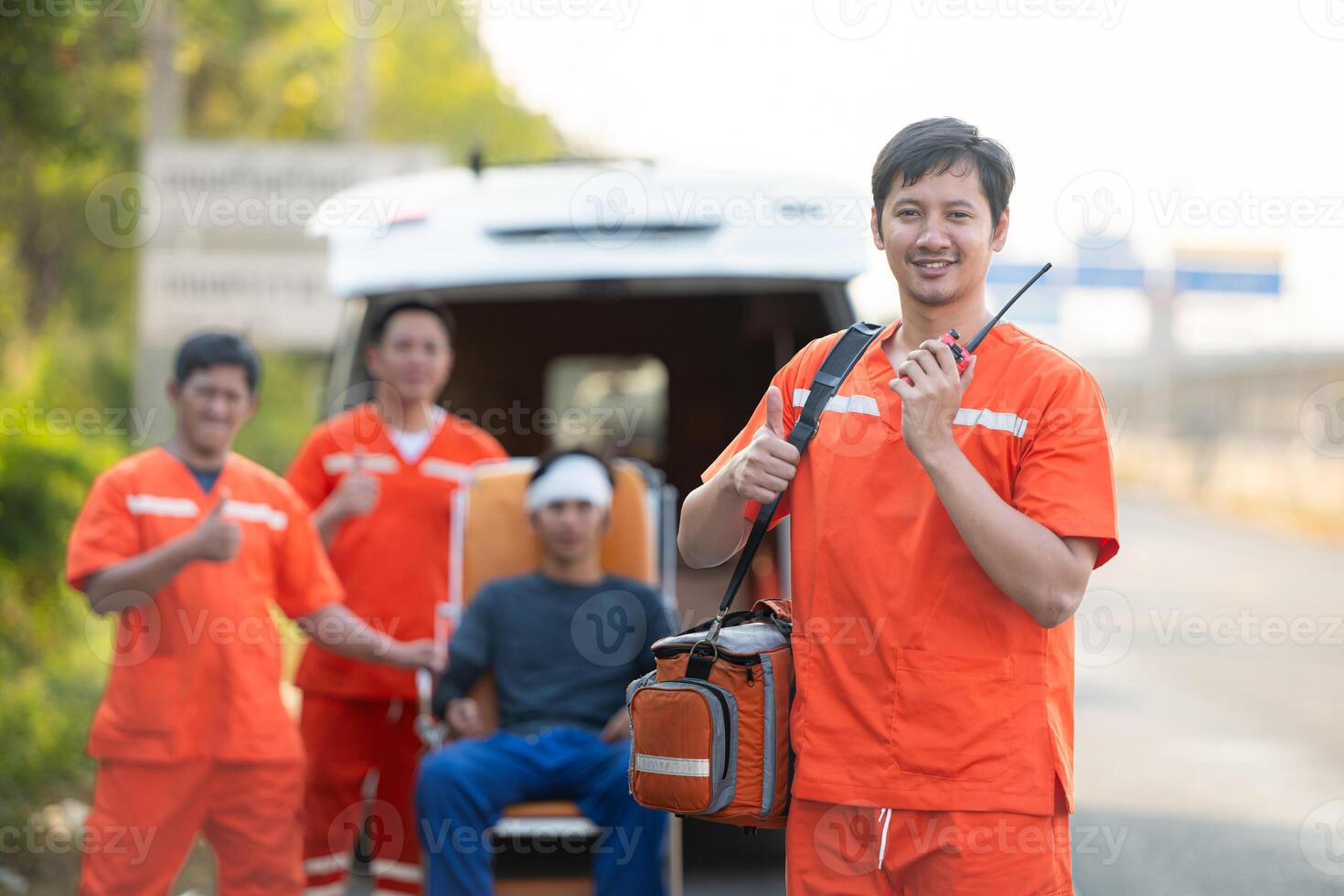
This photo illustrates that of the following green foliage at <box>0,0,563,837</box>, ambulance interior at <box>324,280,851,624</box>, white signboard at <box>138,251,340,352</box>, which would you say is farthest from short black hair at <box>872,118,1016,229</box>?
white signboard at <box>138,251,340,352</box>

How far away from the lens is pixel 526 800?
4.97 meters

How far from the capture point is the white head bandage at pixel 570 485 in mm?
5285

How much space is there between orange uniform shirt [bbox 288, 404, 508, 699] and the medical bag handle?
8.75 feet

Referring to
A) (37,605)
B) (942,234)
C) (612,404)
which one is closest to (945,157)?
(942,234)

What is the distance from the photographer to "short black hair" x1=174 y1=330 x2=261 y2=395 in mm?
4445

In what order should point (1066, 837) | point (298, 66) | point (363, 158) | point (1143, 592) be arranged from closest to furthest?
point (1066, 837)
point (363, 158)
point (1143, 592)
point (298, 66)

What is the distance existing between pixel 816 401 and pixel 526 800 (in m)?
2.53

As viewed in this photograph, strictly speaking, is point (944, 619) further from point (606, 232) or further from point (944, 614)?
point (606, 232)

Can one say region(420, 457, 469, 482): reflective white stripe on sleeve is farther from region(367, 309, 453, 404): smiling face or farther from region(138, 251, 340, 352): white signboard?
region(138, 251, 340, 352): white signboard

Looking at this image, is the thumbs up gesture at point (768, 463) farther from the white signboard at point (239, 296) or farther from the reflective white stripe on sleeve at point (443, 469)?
the white signboard at point (239, 296)

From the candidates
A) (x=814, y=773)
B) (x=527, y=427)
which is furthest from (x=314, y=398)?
(x=814, y=773)

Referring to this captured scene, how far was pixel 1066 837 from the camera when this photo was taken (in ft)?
9.05

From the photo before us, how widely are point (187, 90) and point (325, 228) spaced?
13.0 meters

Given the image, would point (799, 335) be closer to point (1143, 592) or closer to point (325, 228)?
point (325, 228)
